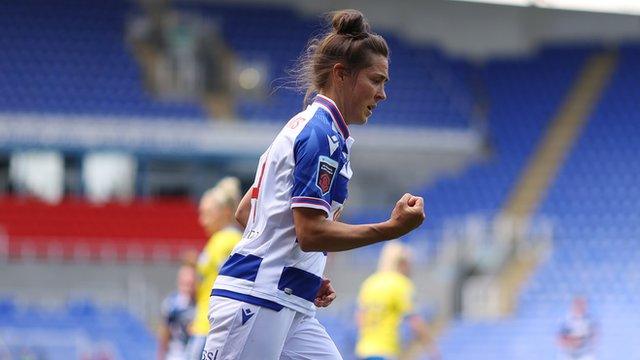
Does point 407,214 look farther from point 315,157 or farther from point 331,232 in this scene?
point 315,157

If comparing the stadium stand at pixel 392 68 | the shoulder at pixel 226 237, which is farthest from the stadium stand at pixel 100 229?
the shoulder at pixel 226 237

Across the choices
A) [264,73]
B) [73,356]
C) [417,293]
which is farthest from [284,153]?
[264,73]

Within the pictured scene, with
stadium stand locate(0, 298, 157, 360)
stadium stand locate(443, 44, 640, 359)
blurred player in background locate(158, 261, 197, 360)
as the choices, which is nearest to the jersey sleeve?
blurred player in background locate(158, 261, 197, 360)

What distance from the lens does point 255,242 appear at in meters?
4.45

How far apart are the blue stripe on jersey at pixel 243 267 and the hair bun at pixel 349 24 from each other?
2.91ft

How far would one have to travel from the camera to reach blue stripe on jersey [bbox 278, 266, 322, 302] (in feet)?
14.5

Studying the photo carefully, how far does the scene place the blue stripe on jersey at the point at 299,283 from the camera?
443cm

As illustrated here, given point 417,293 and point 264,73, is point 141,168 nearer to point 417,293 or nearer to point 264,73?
point 264,73

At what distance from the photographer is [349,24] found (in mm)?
4527

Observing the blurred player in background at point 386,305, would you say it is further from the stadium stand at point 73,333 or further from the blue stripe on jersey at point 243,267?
the stadium stand at point 73,333

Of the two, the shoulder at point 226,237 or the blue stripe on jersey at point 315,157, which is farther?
the shoulder at point 226,237

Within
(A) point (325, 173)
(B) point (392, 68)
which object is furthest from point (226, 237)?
(B) point (392, 68)

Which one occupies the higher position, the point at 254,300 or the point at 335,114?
the point at 335,114

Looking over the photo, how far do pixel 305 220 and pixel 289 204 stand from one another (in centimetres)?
13
